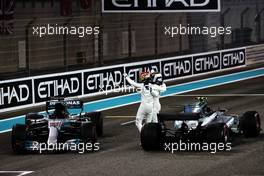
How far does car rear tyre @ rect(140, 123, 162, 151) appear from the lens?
56.6 feet

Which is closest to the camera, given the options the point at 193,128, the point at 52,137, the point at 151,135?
the point at 151,135

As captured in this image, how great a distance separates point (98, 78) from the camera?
99.5 feet

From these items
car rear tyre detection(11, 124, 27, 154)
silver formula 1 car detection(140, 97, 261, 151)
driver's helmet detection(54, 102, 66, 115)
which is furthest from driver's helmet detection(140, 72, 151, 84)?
car rear tyre detection(11, 124, 27, 154)

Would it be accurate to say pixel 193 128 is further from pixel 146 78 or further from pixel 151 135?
pixel 146 78

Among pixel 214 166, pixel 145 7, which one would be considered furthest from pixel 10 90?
pixel 145 7

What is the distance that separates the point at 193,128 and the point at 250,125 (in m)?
1.54

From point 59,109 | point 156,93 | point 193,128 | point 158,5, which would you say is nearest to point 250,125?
point 193,128

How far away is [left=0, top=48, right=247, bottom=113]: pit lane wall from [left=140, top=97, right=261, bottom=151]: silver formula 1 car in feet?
27.9

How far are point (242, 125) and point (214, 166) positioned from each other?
3.54m

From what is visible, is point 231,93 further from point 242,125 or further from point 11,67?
point 242,125

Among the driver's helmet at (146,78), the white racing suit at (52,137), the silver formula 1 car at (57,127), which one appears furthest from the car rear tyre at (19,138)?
the driver's helmet at (146,78)

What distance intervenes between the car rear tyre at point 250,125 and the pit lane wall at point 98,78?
28.9 ft

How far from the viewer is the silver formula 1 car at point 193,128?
56.6 feet

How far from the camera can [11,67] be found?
32.2 meters
